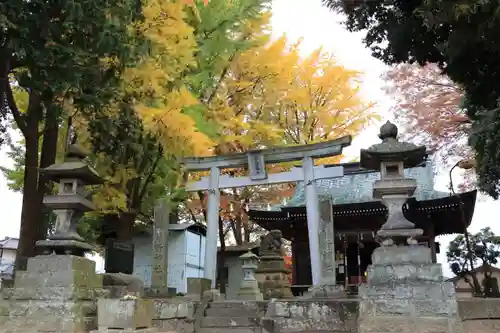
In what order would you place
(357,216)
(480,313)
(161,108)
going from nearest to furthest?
(480,313)
(161,108)
(357,216)

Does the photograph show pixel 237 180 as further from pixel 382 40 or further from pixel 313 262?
pixel 382 40

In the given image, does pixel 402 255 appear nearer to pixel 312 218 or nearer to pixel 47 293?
pixel 312 218

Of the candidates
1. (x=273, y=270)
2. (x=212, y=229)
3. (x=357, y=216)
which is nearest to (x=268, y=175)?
(x=212, y=229)

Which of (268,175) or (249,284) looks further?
(268,175)

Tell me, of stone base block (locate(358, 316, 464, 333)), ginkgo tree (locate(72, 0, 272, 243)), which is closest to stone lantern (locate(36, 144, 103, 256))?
ginkgo tree (locate(72, 0, 272, 243))

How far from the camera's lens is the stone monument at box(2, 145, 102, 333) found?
20.9 feet

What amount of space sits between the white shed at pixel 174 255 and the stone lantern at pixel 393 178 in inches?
448

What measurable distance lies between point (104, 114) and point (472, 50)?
7185 mm

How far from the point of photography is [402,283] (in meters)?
6.33

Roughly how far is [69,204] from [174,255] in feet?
36.6

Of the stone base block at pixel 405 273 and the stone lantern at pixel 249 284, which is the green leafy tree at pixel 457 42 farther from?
the stone lantern at pixel 249 284

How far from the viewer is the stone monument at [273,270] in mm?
13281

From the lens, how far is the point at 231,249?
763 inches

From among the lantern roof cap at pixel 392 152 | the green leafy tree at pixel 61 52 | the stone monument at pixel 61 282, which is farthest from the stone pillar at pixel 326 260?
the green leafy tree at pixel 61 52
